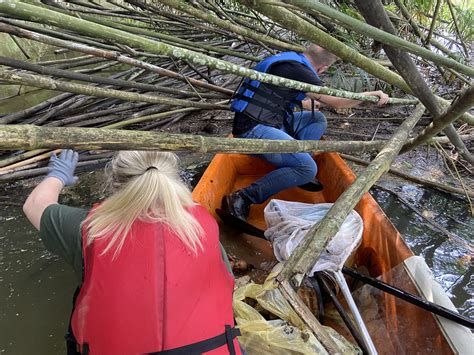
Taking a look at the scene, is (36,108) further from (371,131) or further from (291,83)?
(371,131)

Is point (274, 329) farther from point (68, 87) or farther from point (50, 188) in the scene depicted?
point (68, 87)

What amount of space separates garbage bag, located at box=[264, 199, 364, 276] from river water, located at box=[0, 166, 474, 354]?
124 centimetres

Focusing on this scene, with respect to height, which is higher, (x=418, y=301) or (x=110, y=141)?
(x=110, y=141)

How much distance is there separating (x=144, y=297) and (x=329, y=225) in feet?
2.92

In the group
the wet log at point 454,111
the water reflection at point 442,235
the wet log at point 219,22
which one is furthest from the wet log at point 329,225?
the water reflection at point 442,235

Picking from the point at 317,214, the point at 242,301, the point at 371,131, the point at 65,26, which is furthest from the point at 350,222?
the point at 371,131

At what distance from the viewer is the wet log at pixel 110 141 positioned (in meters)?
0.92

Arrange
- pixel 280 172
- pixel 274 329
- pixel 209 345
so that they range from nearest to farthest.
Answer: pixel 209 345 → pixel 274 329 → pixel 280 172

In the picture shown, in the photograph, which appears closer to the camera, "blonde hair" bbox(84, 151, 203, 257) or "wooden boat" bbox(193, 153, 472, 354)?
"blonde hair" bbox(84, 151, 203, 257)

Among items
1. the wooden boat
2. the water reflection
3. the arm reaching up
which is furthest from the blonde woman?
the water reflection

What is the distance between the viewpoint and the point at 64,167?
Answer: 6.70 ft

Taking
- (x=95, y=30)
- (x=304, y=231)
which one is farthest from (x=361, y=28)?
(x=304, y=231)

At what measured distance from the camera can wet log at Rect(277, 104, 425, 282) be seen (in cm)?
165

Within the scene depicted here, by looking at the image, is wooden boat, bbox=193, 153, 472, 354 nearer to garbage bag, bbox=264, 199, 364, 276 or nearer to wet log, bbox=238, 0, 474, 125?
garbage bag, bbox=264, 199, 364, 276
